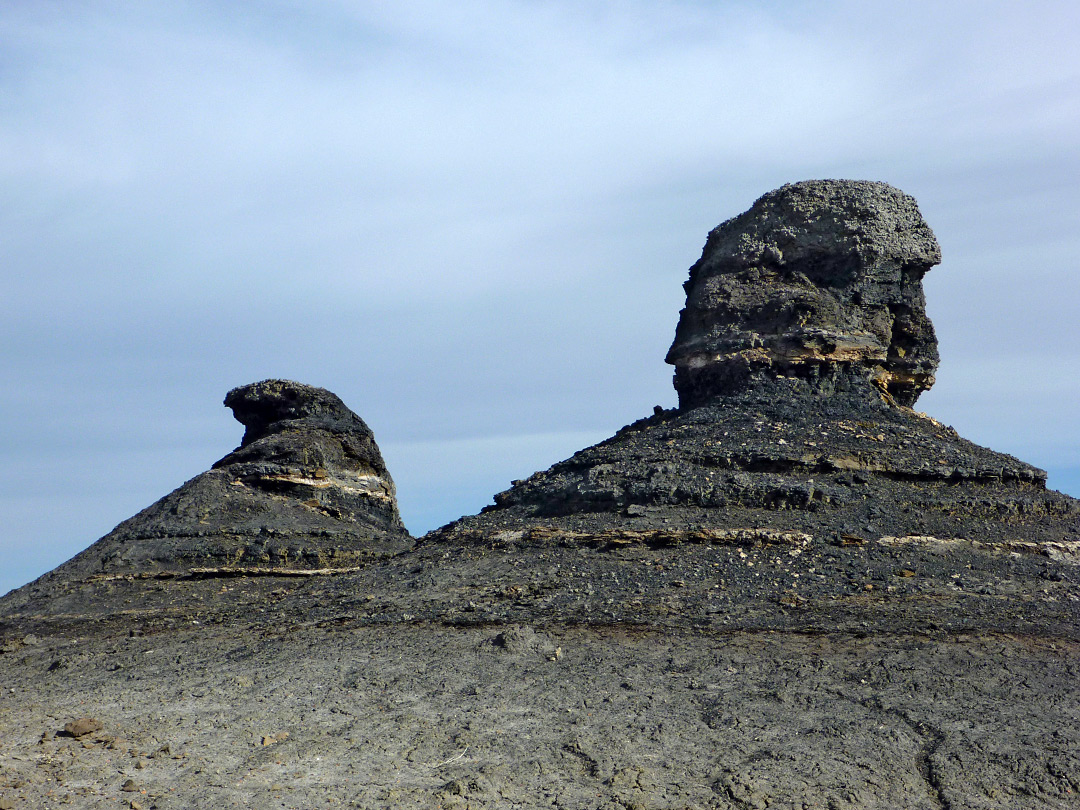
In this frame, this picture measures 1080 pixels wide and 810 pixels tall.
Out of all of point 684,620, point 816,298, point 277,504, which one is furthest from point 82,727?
point 816,298

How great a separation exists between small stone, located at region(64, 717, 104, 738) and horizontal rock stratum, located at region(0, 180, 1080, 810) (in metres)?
0.07

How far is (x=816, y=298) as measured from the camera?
2069 centimetres

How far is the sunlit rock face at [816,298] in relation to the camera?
807 inches

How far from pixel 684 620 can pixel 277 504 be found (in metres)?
13.6

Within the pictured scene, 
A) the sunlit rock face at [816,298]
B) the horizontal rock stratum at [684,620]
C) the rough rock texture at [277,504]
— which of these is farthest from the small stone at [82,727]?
the sunlit rock face at [816,298]

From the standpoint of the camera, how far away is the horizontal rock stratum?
11.3 metres

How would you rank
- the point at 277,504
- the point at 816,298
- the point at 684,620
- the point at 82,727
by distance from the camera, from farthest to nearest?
the point at 277,504 → the point at 816,298 → the point at 684,620 → the point at 82,727

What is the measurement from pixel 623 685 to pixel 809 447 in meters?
6.63

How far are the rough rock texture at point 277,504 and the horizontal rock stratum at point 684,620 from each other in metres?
0.12

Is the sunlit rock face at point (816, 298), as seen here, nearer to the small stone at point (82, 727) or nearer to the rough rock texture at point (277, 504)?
the rough rock texture at point (277, 504)

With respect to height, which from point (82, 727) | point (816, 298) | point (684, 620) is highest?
point (816, 298)

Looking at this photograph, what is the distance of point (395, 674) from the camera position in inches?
547

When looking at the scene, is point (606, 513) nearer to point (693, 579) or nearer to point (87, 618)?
point (693, 579)

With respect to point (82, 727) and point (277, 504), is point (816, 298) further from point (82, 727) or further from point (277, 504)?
point (82, 727)
